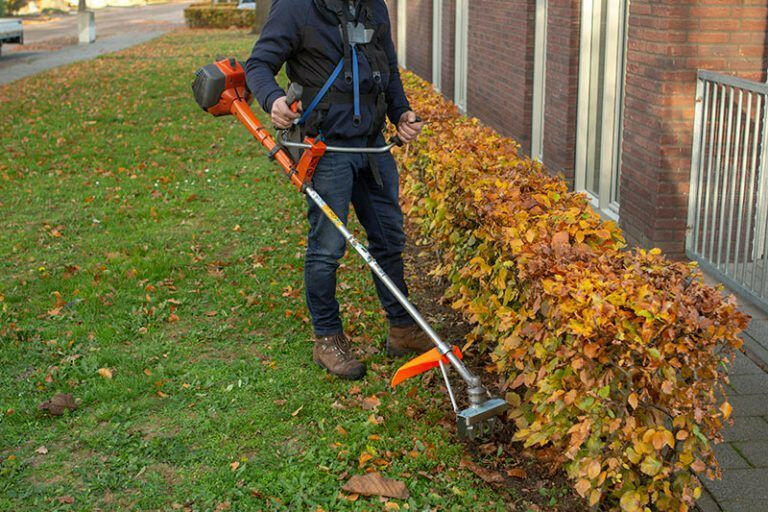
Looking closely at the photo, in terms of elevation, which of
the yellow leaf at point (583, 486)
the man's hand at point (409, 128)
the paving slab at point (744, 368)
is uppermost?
the man's hand at point (409, 128)

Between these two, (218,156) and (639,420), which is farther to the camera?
(218,156)

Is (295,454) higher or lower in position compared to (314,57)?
lower

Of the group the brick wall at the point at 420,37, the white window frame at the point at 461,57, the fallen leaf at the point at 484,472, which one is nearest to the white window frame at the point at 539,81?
the white window frame at the point at 461,57

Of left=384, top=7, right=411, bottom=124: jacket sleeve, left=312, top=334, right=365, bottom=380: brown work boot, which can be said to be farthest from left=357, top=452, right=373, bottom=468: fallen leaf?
left=384, top=7, right=411, bottom=124: jacket sleeve

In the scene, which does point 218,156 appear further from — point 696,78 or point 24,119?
point 696,78

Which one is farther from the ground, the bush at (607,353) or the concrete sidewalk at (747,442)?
the bush at (607,353)

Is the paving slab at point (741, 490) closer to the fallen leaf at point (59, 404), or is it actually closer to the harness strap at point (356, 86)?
the harness strap at point (356, 86)

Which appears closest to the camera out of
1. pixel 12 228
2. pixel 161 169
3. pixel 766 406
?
pixel 766 406

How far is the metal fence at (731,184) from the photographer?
17.8 ft

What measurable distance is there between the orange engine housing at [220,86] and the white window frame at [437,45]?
960 cm

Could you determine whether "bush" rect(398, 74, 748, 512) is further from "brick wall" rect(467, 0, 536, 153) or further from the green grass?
"brick wall" rect(467, 0, 536, 153)

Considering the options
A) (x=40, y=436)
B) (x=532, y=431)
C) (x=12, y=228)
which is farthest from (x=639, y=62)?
(x=12, y=228)

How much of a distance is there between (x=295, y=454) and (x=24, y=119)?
12.0 m

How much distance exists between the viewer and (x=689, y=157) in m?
6.04
